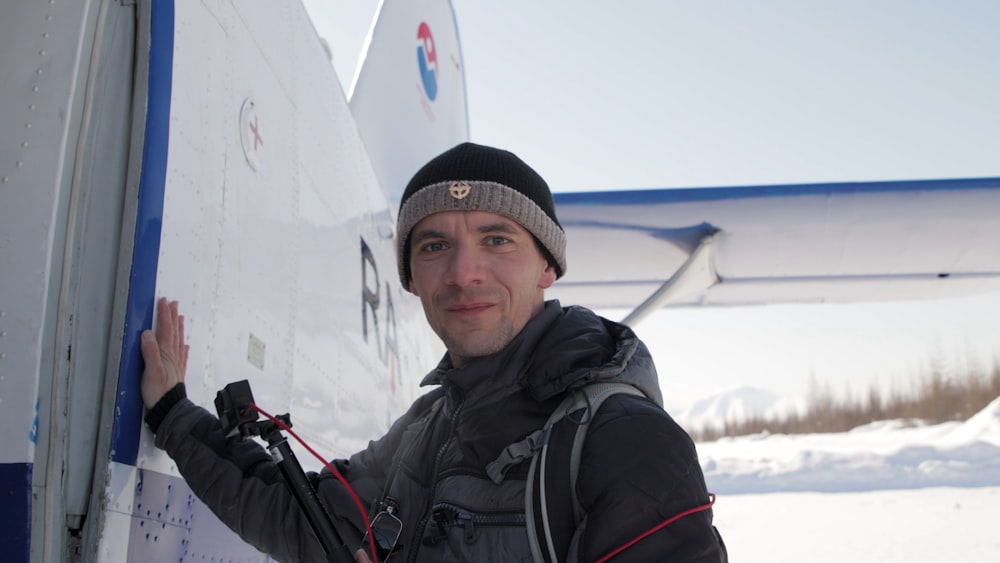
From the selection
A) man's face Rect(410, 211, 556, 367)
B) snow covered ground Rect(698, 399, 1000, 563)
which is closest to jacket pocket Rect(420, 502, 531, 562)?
man's face Rect(410, 211, 556, 367)

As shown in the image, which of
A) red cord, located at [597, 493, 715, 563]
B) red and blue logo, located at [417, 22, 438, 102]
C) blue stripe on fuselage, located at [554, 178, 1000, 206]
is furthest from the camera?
red and blue logo, located at [417, 22, 438, 102]

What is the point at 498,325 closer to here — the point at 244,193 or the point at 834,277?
the point at 244,193

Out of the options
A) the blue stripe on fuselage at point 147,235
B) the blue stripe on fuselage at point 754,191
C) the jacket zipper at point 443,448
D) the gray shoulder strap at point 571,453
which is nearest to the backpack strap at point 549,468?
the gray shoulder strap at point 571,453

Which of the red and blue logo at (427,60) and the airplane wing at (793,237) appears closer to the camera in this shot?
the airplane wing at (793,237)

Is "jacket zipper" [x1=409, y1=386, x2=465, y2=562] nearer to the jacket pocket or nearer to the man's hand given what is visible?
the jacket pocket

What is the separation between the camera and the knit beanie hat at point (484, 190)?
60.9 inches

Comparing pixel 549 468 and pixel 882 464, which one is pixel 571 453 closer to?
pixel 549 468

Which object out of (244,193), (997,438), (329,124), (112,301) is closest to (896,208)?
(329,124)

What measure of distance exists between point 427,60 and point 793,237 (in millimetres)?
3241

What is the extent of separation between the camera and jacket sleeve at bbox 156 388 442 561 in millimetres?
1583

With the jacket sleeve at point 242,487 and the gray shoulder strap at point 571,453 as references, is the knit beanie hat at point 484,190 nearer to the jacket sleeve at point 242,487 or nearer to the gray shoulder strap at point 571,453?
the gray shoulder strap at point 571,453

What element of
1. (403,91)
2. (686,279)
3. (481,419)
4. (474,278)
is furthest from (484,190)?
(403,91)

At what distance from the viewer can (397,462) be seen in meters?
1.66

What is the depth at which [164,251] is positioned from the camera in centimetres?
161
